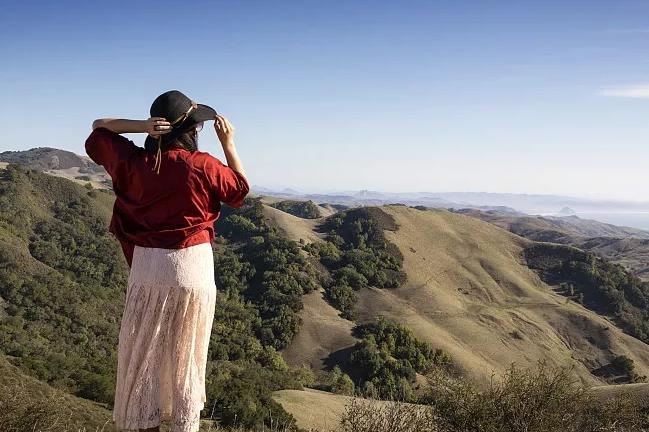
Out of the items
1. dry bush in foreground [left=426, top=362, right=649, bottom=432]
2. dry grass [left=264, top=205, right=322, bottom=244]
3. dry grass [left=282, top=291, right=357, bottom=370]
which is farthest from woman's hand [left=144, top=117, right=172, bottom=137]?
dry grass [left=264, top=205, right=322, bottom=244]

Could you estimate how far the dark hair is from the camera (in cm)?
279

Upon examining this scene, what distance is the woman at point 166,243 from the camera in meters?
2.76

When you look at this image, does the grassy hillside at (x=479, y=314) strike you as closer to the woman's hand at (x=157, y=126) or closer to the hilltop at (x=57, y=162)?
the woman's hand at (x=157, y=126)

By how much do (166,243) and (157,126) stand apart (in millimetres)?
637

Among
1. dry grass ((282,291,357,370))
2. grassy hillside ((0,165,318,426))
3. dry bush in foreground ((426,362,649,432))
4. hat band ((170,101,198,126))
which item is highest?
hat band ((170,101,198,126))

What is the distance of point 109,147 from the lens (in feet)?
9.34

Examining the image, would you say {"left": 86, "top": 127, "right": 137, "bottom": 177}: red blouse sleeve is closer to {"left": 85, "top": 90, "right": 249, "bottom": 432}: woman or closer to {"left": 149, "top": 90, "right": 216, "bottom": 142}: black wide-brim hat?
{"left": 85, "top": 90, "right": 249, "bottom": 432}: woman

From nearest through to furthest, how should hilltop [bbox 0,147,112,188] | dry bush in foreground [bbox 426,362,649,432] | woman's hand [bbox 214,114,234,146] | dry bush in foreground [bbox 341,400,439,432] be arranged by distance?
1. woman's hand [bbox 214,114,234,146]
2. dry bush in foreground [bbox 341,400,439,432]
3. dry bush in foreground [bbox 426,362,649,432]
4. hilltop [bbox 0,147,112,188]

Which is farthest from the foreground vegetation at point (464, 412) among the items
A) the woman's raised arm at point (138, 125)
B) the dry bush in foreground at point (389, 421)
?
the woman's raised arm at point (138, 125)

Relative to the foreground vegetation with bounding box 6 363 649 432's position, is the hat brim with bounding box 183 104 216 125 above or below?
above

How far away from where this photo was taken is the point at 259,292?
5703cm

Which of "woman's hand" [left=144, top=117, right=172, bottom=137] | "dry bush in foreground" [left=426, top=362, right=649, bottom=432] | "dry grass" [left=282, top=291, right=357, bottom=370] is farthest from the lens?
"dry grass" [left=282, top=291, right=357, bottom=370]

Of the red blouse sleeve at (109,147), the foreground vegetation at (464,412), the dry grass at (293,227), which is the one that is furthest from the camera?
the dry grass at (293,227)

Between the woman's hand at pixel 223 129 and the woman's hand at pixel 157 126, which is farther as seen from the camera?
the woman's hand at pixel 223 129
